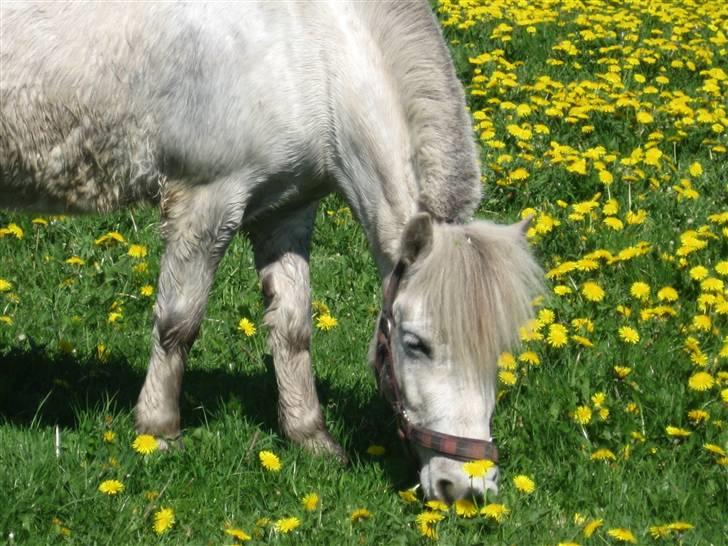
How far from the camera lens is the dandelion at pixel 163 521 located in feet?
13.7

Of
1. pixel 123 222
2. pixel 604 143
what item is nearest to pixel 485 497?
pixel 123 222

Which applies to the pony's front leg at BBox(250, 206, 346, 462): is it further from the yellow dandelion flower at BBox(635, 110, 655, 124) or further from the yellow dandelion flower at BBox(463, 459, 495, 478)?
the yellow dandelion flower at BBox(635, 110, 655, 124)

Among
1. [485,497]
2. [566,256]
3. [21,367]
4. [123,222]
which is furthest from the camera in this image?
[123,222]

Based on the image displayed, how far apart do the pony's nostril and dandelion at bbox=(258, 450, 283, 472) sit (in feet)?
2.06

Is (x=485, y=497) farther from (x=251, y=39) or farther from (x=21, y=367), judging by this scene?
(x=21, y=367)

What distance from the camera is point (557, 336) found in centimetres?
534

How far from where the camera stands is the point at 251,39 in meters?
4.66

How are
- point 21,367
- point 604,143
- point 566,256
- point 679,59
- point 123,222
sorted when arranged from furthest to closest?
point 679,59, point 604,143, point 123,222, point 566,256, point 21,367

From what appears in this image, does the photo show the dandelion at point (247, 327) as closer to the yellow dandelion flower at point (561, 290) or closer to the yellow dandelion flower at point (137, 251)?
the yellow dandelion flower at point (137, 251)

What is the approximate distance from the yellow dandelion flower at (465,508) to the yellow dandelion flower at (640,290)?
5.91 ft

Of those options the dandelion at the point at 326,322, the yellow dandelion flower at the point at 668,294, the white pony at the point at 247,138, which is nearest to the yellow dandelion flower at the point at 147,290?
the dandelion at the point at 326,322

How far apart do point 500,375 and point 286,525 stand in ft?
4.24

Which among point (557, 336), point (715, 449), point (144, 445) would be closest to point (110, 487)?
point (144, 445)

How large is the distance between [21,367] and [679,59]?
18.8 feet
